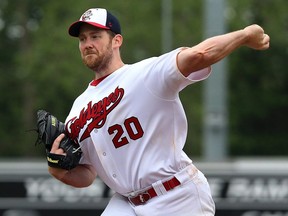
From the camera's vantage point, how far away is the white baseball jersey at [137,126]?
5.06 meters

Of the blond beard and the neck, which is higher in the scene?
the blond beard

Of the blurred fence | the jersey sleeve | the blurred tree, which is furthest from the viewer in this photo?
the blurred tree

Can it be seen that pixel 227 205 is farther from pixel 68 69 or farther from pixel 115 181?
pixel 68 69

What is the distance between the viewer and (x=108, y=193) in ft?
32.9

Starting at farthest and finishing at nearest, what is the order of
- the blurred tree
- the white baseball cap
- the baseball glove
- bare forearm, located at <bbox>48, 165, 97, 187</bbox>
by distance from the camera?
the blurred tree, bare forearm, located at <bbox>48, 165, 97, 187</bbox>, the baseball glove, the white baseball cap

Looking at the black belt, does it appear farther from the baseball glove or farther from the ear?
the ear

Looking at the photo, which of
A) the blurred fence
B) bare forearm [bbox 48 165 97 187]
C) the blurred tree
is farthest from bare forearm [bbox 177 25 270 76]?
the blurred tree

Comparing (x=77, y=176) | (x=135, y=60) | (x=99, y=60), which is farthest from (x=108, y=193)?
(x=135, y=60)

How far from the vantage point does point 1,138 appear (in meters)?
40.4

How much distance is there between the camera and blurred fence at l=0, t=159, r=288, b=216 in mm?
9844

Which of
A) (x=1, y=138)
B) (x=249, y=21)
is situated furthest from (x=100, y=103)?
(x=1, y=138)

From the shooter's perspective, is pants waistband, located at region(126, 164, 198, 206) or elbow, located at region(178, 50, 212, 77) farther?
pants waistband, located at region(126, 164, 198, 206)

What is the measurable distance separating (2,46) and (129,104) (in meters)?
37.6

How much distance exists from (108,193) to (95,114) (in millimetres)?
4813
